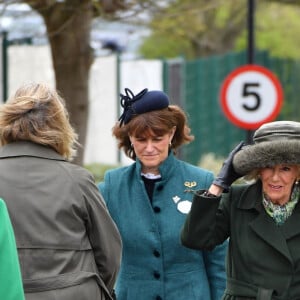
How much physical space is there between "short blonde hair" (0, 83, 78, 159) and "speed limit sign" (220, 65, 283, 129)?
8048 millimetres

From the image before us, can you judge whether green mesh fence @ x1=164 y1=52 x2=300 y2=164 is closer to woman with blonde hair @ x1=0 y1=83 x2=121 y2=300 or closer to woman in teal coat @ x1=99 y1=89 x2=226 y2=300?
woman in teal coat @ x1=99 y1=89 x2=226 y2=300

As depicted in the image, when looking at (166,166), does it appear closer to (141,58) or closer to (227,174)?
(227,174)

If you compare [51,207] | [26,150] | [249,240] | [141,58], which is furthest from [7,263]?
[141,58]

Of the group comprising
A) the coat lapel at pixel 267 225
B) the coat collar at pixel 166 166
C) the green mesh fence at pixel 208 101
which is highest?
the coat collar at pixel 166 166

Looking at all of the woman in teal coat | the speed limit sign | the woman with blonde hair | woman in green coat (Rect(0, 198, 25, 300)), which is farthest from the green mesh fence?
woman in green coat (Rect(0, 198, 25, 300))

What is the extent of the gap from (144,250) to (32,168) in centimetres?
97

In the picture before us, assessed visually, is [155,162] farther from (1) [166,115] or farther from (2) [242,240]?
(2) [242,240]

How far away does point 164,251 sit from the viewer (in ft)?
19.2

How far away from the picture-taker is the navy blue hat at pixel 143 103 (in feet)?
19.4

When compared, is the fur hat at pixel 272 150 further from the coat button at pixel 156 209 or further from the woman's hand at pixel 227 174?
the coat button at pixel 156 209

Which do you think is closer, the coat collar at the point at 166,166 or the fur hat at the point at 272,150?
the fur hat at the point at 272,150

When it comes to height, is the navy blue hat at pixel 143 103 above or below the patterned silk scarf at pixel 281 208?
above

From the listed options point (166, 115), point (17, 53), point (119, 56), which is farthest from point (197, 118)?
point (166, 115)

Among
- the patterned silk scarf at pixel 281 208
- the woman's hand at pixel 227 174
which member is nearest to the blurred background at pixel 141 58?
the woman's hand at pixel 227 174
